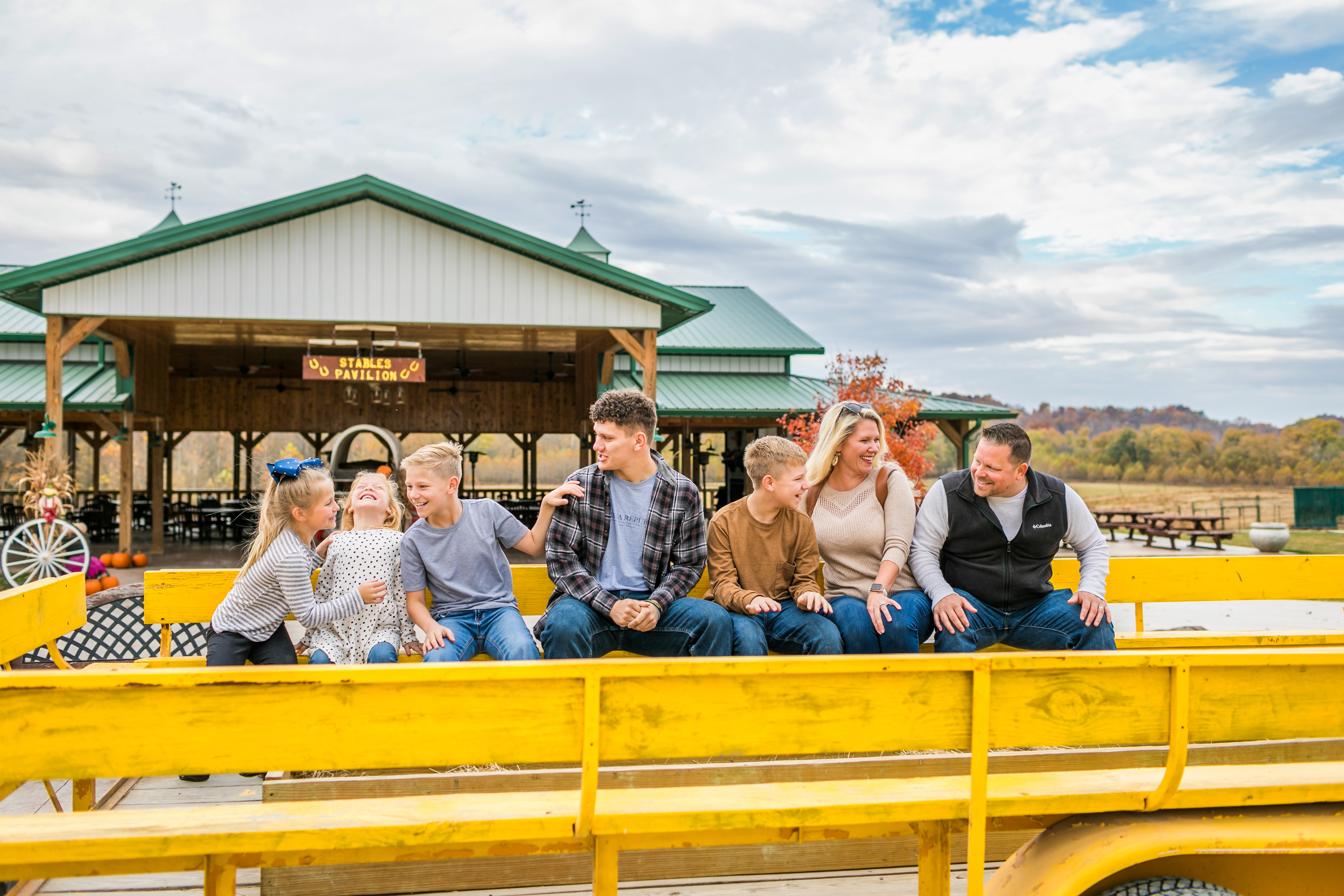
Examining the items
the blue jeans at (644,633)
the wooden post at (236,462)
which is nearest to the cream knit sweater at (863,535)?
the blue jeans at (644,633)

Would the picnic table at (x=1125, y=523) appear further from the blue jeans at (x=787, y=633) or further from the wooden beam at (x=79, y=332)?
the wooden beam at (x=79, y=332)

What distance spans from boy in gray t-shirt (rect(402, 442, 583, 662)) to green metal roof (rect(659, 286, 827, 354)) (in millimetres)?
15819

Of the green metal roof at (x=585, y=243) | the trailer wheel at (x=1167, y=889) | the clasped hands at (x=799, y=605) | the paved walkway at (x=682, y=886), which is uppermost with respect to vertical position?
the green metal roof at (x=585, y=243)

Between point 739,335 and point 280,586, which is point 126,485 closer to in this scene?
point 280,586

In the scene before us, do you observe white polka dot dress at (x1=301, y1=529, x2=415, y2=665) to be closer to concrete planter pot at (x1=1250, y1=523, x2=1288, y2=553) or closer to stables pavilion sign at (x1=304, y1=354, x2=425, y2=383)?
stables pavilion sign at (x1=304, y1=354, x2=425, y2=383)

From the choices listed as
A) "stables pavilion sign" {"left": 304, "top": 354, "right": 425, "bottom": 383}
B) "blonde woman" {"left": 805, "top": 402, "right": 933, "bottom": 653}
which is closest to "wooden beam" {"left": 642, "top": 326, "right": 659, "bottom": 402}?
"stables pavilion sign" {"left": 304, "top": 354, "right": 425, "bottom": 383}

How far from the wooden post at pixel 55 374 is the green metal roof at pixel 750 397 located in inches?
342

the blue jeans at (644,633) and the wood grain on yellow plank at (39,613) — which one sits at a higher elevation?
the wood grain on yellow plank at (39,613)

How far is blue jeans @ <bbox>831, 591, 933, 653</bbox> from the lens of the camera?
365 cm

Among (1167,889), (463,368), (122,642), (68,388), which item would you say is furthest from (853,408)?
(68,388)

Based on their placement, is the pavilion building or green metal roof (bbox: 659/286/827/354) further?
green metal roof (bbox: 659/286/827/354)

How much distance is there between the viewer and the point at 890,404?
Result: 16094mm

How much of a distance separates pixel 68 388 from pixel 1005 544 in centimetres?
1865

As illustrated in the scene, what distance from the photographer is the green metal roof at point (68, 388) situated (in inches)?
592
